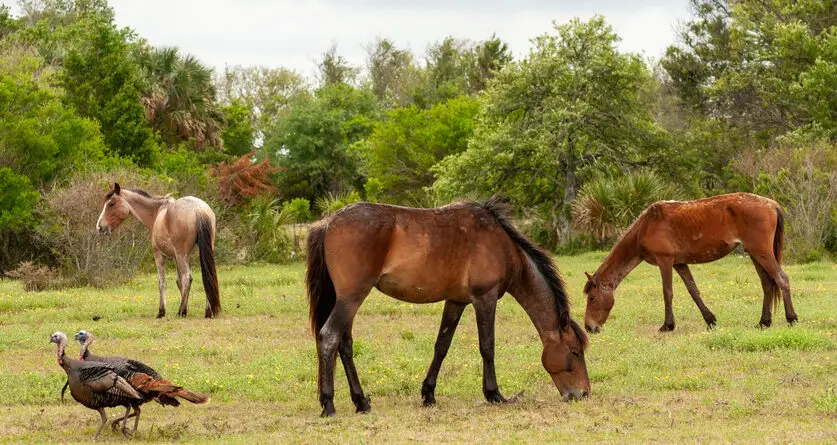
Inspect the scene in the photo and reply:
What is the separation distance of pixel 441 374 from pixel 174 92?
2758 centimetres

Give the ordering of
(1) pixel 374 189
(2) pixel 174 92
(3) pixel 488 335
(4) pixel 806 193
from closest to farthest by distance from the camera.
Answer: (3) pixel 488 335 → (4) pixel 806 193 → (2) pixel 174 92 → (1) pixel 374 189

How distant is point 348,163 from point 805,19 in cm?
2483

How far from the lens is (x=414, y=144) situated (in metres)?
41.3

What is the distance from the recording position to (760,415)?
8.20 meters

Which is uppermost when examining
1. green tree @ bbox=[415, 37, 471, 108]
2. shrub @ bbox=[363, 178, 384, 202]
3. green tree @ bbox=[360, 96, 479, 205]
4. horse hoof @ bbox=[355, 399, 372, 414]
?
green tree @ bbox=[415, 37, 471, 108]

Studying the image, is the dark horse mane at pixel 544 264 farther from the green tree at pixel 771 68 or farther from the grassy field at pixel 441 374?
the green tree at pixel 771 68

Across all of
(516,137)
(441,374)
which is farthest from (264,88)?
(441,374)

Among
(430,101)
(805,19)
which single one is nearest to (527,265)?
(805,19)

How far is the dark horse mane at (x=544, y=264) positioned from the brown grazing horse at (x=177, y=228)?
7664mm

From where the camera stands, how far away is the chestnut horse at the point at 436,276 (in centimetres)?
881

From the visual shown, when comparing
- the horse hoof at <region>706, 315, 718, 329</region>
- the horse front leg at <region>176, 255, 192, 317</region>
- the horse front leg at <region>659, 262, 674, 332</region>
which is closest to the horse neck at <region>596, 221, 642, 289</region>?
the horse front leg at <region>659, 262, 674, 332</region>

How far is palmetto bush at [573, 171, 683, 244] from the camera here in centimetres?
2636

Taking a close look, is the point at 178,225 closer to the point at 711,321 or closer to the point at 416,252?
A: the point at 416,252

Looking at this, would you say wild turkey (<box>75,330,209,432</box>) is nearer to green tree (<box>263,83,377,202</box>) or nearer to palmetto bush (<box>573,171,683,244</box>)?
palmetto bush (<box>573,171,683,244</box>)
